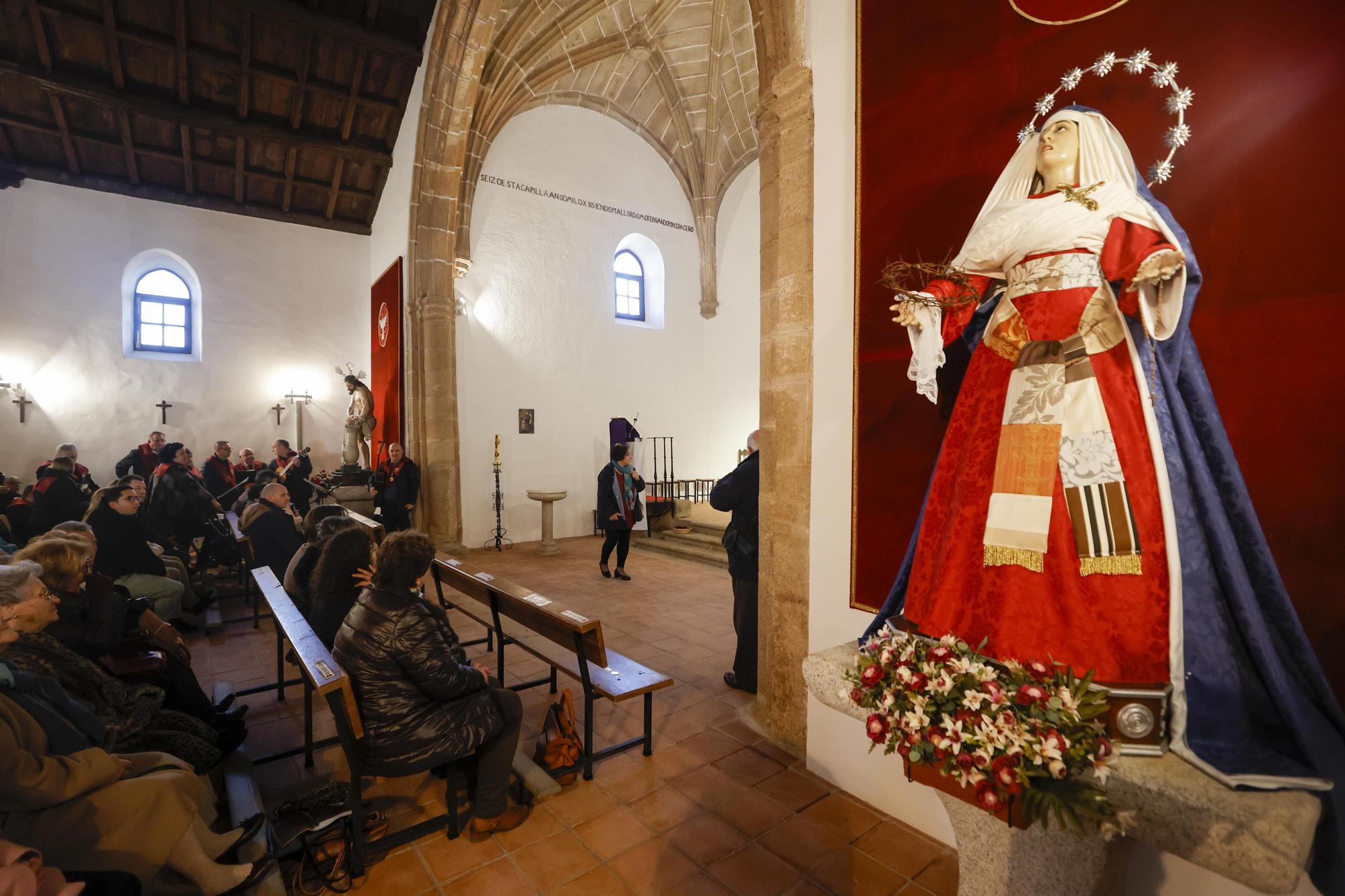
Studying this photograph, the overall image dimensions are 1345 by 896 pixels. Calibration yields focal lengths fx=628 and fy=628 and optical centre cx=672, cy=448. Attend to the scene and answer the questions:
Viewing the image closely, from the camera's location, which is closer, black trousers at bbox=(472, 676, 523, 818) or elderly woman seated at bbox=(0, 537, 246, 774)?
elderly woman seated at bbox=(0, 537, 246, 774)

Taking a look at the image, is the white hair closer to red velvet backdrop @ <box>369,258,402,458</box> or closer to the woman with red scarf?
the woman with red scarf

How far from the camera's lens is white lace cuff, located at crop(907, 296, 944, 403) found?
1920 mm

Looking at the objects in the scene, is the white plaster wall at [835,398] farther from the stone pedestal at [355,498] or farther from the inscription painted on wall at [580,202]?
the inscription painted on wall at [580,202]

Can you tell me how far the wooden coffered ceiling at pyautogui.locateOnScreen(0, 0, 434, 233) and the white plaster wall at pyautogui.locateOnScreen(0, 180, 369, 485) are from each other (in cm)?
52

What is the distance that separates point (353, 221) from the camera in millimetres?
11609

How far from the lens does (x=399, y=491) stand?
8.24 meters

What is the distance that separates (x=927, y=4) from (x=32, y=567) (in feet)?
13.4

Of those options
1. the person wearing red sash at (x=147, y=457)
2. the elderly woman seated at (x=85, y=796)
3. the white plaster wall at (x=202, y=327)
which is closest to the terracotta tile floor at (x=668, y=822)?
the elderly woman seated at (x=85, y=796)

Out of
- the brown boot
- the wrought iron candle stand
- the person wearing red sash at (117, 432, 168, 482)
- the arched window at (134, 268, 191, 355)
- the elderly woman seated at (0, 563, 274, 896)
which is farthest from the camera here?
the arched window at (134, 268, 191, 355)

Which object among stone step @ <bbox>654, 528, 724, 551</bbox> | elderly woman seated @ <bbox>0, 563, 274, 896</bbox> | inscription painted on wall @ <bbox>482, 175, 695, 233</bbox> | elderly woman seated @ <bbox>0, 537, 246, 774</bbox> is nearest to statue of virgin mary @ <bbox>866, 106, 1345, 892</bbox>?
elderly woman seated @ <bbox>0, 563, 274, 896</bbox>

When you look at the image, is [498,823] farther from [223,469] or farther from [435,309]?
[223,469]

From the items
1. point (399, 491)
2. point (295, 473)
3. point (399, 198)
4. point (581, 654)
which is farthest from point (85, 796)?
point (399, 198)

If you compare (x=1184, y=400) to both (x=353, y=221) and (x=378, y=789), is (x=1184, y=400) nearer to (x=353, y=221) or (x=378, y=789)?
(x=378, y=789)

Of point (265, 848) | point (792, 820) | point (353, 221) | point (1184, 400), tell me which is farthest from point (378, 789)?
point (353, 221)
